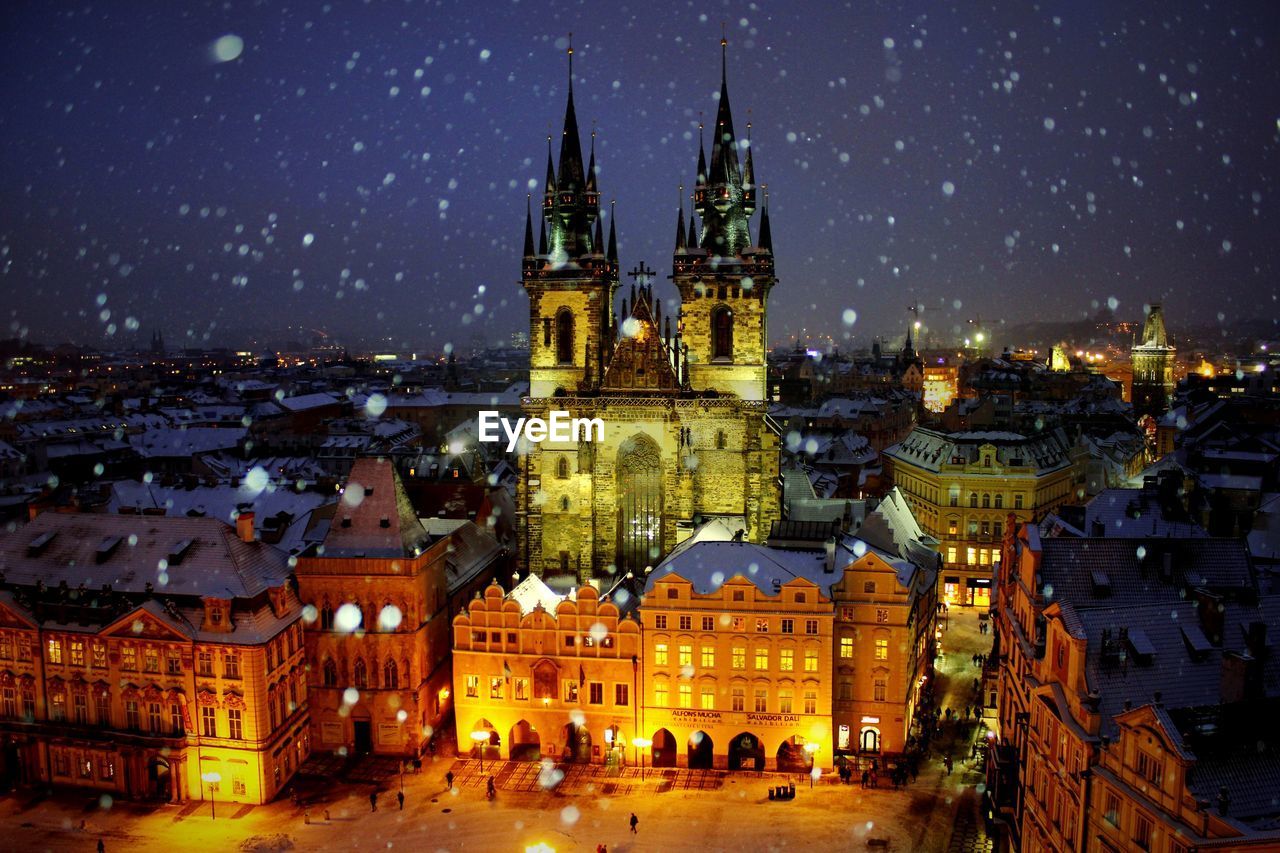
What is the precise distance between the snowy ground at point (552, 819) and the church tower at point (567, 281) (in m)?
33.6

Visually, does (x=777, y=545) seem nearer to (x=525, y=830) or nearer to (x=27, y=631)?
(x=525, y=830)

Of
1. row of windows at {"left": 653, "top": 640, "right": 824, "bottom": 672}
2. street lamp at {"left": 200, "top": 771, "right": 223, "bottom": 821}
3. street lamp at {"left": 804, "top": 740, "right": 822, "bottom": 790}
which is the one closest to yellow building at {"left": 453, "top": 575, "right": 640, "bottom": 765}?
row of windows at {"left": 653, "top": 640, "right": 824, "bottom": 672}

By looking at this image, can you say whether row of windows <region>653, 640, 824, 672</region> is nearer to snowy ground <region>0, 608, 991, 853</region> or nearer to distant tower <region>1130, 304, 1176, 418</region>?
snowy ground <region>0, 608, 991, 853</region>

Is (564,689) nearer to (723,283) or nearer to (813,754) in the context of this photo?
(813,754)

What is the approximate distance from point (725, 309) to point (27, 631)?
49.4m

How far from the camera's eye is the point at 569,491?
75.1m

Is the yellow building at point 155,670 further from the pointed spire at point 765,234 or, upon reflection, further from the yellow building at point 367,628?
the pointed spire at point 765,234

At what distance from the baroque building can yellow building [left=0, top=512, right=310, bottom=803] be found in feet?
77.8

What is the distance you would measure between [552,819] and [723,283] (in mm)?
41105

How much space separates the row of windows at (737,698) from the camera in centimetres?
5560

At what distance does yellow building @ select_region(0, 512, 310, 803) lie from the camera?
174ft

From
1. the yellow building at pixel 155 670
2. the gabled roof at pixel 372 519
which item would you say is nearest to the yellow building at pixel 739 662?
the gabled roof at pixel 372 519

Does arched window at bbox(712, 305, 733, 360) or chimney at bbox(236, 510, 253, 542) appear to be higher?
arched window at bbox(712, 305, 733, 360)

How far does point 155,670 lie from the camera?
53.6 meters
